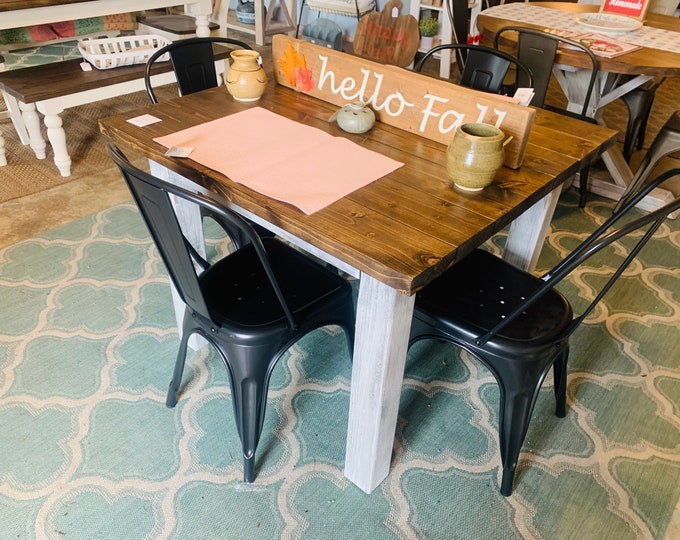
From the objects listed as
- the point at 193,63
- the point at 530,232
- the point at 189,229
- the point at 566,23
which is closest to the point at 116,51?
the point at 193,63

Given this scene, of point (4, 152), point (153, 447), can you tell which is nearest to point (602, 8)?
point (153, 447)

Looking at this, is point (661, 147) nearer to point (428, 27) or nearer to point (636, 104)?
point (636, 104)

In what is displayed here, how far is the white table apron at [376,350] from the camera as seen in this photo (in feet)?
3.54

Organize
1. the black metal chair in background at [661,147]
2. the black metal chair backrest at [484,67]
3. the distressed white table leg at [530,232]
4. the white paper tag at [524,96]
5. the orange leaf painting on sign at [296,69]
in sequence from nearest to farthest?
the white paper tag at [524,96] < the distressed white table leg at [530,232] < the orange leaf painting on sign at [296,69] < the black metal chair backrest at [484,67] < the black metal chair in background at [661,147]

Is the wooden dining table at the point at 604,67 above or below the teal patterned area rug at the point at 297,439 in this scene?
above

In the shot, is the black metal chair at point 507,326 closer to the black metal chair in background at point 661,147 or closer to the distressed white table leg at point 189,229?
the distressed white table leg at point 189,229

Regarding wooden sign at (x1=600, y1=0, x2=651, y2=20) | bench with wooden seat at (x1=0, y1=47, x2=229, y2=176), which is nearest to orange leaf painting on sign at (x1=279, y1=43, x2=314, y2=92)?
bench with wooden seat at (x1=0, y1=47, x2=229, y2=176)

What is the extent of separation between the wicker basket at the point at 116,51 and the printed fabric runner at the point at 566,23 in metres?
1.86

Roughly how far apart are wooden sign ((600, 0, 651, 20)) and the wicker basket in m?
2.45

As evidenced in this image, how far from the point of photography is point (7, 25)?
2666 mm

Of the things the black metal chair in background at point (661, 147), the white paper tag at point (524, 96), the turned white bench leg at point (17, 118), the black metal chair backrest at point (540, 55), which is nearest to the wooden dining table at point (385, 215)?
the white paper tag at point (524, 96)

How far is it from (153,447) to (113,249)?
1.07 meters

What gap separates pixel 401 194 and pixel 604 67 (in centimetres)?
163

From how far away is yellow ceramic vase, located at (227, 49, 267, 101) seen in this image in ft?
5.12
